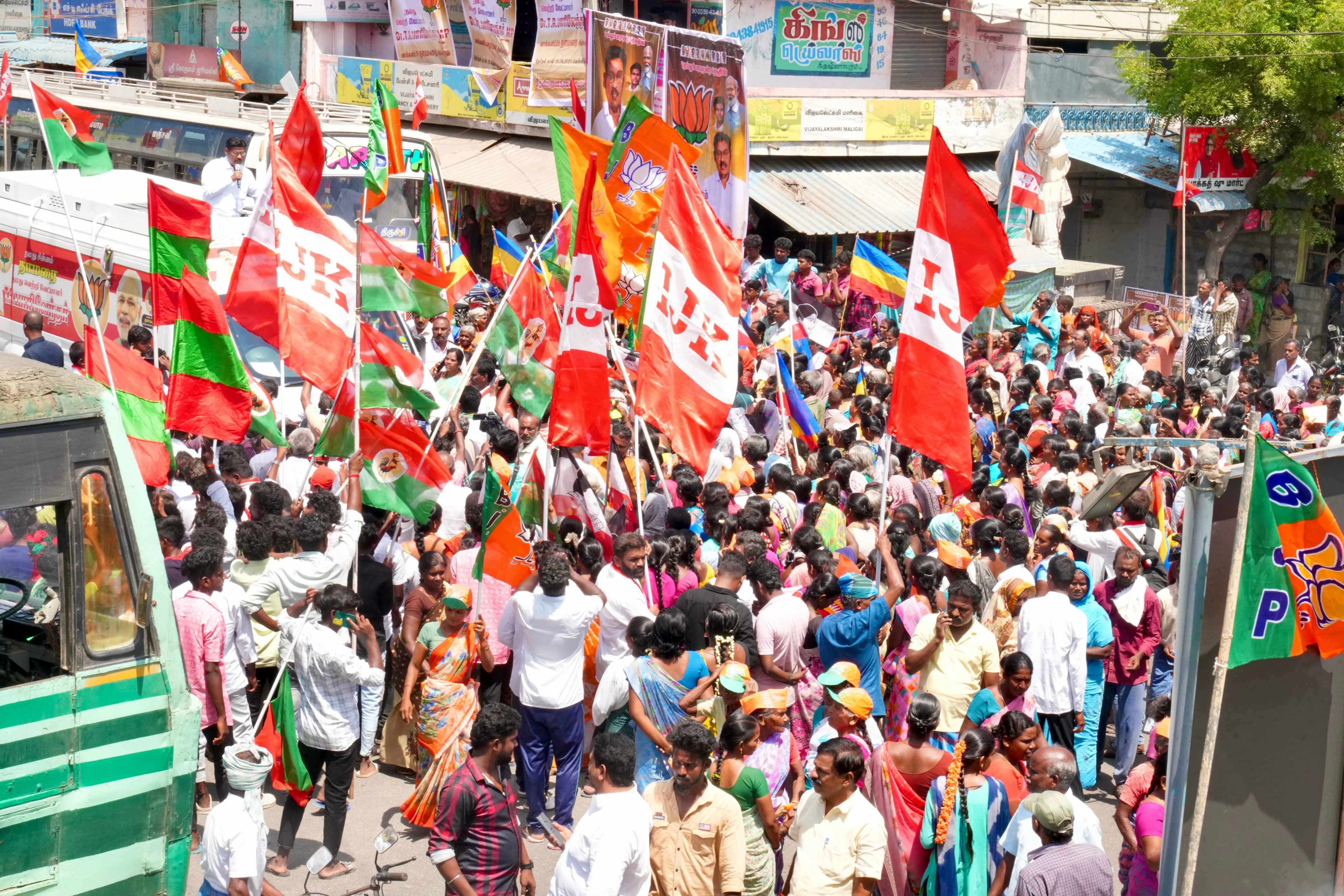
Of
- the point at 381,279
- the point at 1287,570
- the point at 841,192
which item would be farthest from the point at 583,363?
the point at 841,192

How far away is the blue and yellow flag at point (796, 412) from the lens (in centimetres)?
1091

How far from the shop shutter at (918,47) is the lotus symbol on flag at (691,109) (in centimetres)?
588

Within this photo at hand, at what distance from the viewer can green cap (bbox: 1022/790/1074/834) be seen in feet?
16.5

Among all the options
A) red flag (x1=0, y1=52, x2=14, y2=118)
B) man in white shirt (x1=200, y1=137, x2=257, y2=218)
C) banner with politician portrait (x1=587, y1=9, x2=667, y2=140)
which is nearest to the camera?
man in white shirt (x1=200, y1=137, x2=257, y2=218)

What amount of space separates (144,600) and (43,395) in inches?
31.4

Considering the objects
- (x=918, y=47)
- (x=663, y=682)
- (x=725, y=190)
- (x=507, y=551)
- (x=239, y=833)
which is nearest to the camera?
(x=239, y=833)

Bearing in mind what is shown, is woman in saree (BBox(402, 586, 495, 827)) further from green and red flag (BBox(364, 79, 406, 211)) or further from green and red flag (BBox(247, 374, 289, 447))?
green and red flag (BBox(364, 79, 406, 211))

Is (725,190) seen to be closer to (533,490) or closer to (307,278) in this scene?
(307,278)

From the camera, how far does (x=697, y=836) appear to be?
527 cm

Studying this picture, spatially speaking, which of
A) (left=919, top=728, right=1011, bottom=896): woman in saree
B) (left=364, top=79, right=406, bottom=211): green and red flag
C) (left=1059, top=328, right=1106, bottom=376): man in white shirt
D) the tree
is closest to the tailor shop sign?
the tree

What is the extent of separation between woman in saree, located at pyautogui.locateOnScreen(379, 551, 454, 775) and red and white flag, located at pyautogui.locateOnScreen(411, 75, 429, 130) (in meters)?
11.7

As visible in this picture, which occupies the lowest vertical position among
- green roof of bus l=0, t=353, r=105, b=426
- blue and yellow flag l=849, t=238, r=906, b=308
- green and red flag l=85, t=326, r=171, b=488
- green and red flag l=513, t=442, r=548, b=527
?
green and red flag l=513, t=442, r=548, b=527

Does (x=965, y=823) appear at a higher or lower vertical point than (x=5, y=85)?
lower

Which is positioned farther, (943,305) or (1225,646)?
(943,305)
